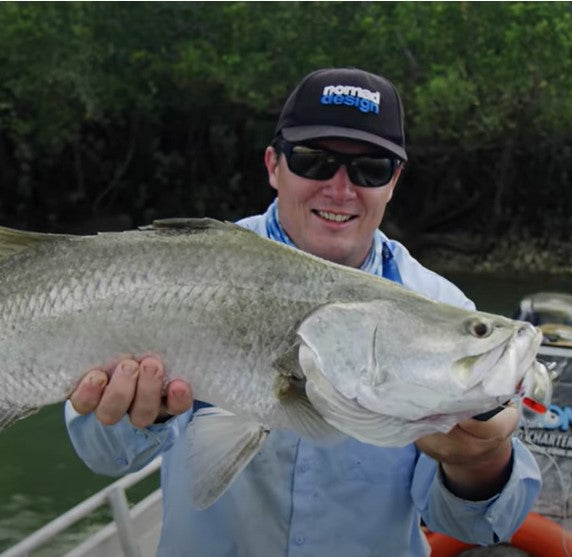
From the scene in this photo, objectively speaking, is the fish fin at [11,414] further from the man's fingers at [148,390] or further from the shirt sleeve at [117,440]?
the man's fingers at [148,390]

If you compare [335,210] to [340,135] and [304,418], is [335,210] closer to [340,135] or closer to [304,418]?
[340,135]

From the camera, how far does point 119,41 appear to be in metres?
24.0

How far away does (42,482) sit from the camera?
28.4ft

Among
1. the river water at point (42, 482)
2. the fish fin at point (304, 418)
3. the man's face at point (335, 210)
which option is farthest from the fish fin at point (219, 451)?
the river water at point (42, 482)

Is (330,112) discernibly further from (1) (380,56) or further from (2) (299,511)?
(1) (380,56)

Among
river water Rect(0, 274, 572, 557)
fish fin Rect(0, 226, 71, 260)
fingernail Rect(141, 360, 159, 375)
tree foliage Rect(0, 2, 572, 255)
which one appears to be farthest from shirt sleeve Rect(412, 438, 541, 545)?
tree foliage Rect(0, 2, 572, 255)

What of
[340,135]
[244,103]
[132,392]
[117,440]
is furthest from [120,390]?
[244,103]

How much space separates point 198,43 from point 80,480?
1644cm

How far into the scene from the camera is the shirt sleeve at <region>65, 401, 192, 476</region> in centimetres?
238

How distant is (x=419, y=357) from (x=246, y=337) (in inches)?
16.3

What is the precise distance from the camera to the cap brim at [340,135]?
2.61 m

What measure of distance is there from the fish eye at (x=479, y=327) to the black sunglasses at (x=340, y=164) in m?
0.82

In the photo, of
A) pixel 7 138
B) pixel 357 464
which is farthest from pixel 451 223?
pixel 357 464

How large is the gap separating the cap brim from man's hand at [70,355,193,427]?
33.7 inches
